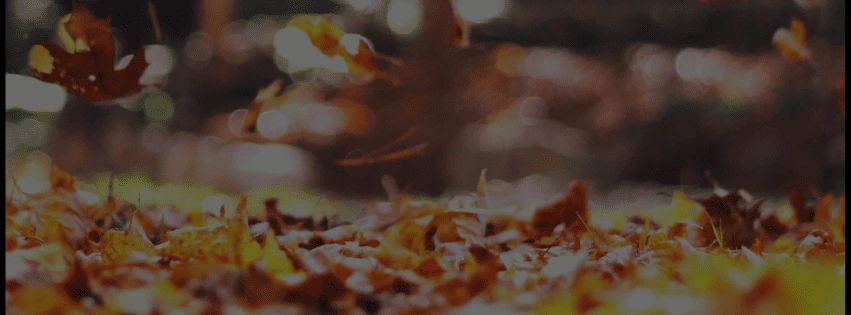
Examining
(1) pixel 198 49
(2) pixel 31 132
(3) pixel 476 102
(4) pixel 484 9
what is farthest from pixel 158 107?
(3) pixel 476 102

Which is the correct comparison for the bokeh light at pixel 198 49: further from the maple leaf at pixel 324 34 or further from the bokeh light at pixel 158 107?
the maple leaf at pixel 324 34

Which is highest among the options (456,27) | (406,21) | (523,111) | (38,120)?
(456,27)

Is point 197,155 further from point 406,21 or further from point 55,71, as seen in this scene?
point 55,71

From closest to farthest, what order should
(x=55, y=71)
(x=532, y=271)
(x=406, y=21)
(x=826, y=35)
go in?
1. (x=532, y=271)
2. (x=55, y=71)
3. (x=826, y=35)
4. (x=406, y=21)

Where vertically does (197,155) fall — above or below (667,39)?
below

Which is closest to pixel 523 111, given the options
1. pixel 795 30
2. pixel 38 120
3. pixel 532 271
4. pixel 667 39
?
pixel 667 39

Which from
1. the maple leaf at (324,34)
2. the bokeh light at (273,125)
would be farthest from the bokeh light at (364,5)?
the maple leaf at (324,34)

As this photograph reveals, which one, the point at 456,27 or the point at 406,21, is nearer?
the point at 456,27
